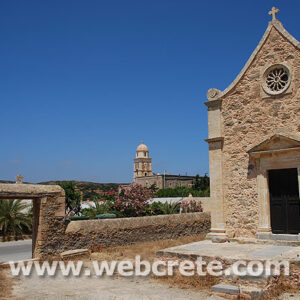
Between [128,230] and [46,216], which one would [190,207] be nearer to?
[128,230]

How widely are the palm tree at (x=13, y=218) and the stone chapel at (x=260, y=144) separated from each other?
10532 millimetres

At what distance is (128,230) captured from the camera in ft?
45.8

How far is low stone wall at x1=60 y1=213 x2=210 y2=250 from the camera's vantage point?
1214cm

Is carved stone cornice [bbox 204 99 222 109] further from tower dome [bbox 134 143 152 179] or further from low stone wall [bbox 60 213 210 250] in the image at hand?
tower dome [bbox 134 143 152 179]

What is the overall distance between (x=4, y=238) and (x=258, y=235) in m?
12.8

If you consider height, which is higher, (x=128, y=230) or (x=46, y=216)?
(x=46, y=216)

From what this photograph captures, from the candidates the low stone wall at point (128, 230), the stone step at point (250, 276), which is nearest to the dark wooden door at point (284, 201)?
the stone step at point (250, 276)

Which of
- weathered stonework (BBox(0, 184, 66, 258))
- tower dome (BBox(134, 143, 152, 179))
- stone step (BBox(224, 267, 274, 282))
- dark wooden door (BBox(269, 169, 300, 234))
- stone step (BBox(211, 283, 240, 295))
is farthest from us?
tower dome (BBox(134, 143, 152, 179))

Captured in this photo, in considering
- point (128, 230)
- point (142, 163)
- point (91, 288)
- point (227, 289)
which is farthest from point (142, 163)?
point (227, 289)

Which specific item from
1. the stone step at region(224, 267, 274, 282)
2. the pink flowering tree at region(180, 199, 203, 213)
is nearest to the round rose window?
the stone step at region(224, 267, 274, 282)

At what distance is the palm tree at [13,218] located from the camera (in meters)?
17.9

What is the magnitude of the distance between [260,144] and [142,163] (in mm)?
74863

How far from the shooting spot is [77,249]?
39.1 ft

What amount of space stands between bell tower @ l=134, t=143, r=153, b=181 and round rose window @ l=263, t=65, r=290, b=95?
243ft
